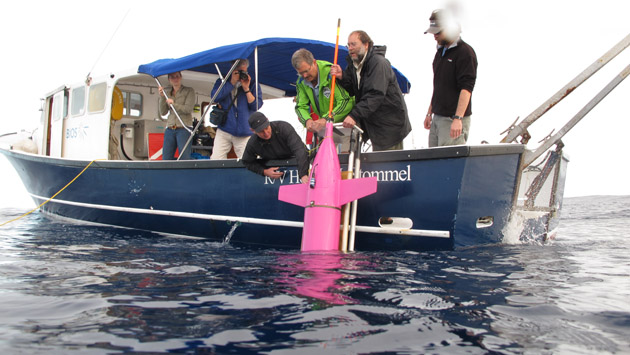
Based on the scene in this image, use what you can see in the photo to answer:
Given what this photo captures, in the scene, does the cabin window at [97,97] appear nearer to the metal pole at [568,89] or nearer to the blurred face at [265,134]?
the blurred face at [265,134]

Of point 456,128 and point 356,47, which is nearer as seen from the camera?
point 456,128

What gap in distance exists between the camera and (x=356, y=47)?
5.75 m

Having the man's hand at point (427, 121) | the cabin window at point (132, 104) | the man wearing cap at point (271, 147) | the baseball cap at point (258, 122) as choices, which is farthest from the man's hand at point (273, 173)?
the cabin window at point (132, 104)

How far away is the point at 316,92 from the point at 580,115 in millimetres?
2984

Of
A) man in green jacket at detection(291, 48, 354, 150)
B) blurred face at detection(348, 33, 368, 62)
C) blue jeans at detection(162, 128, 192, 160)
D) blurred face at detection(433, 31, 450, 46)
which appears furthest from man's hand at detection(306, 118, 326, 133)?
blue jeans at detection(162, 128, 192, 160)

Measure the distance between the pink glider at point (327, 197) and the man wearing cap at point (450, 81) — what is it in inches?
46.0

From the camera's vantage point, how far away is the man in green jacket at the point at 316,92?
5.93 metres

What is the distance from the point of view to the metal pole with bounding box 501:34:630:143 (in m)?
5.83

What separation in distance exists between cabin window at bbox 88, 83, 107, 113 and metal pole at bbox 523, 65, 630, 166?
7024 mm

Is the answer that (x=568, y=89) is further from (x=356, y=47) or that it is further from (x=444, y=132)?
(x=356, y=47)

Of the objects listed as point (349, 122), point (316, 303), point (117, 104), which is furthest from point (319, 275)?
point (117, 104)

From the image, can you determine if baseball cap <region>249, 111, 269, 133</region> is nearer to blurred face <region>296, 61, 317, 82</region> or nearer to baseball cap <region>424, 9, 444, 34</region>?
blurred face <region>296, 61, 317, 82</region>

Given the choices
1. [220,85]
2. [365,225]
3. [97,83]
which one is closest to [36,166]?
[97,83]

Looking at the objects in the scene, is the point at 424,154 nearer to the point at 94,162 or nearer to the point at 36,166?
the point at 94,162
